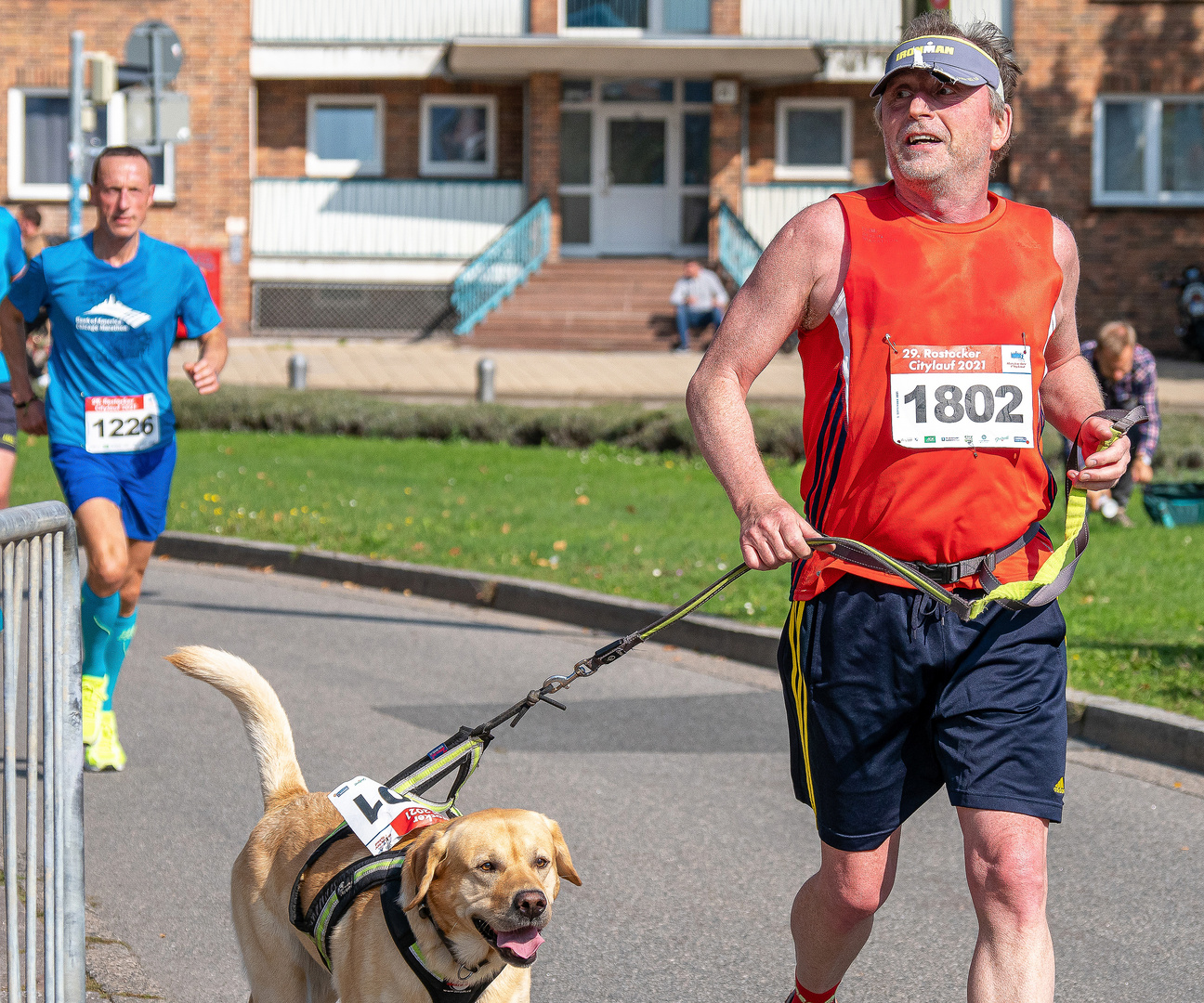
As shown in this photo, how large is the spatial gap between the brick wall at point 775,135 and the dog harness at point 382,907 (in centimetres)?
2733

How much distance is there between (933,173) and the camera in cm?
317

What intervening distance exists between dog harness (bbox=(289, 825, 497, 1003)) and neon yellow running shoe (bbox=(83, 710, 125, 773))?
2.98 m

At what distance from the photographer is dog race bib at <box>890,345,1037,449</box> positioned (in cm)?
309

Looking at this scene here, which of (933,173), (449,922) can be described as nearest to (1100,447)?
(933,173)

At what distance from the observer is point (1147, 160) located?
28266mm

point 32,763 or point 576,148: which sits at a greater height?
point 576,148

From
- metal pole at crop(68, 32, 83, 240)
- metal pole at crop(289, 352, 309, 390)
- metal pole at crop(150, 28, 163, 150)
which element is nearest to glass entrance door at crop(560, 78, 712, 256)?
metal pole at crop(289, 352, 309, 390)

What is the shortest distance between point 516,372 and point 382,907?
20516 millimetres

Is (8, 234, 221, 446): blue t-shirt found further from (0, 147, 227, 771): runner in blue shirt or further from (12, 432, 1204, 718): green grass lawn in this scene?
(12, 432, 1204, 718): green grass lawn

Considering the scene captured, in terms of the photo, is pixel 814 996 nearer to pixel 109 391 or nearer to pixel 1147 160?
pixel 109 391

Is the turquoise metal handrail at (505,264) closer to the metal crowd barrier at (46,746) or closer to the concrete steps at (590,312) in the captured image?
the concrete steps at (590,312)

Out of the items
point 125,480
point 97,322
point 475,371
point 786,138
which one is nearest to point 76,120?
point 97,322

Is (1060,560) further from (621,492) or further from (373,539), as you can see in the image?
(621,492)

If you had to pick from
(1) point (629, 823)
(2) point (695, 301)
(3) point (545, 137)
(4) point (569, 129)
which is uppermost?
(4) point (569, 129)
